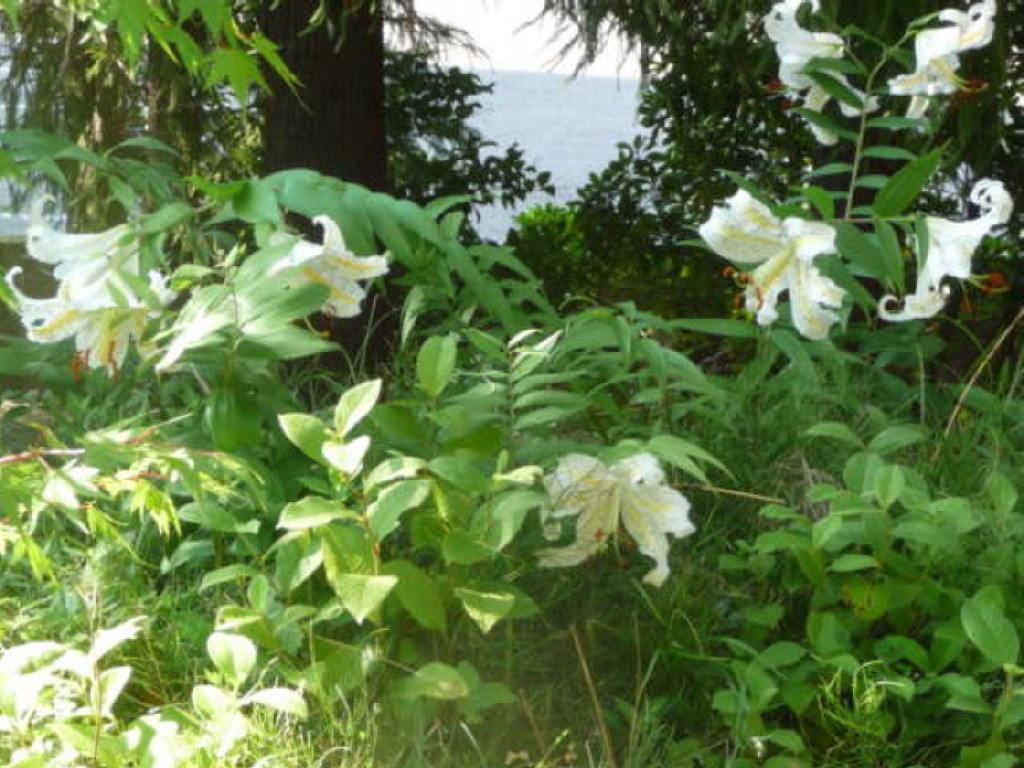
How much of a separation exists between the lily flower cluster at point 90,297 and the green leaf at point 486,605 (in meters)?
0.81

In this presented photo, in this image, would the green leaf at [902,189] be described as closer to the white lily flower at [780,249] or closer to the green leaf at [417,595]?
the white lily flower at [780,249]

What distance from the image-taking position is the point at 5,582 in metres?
2.95

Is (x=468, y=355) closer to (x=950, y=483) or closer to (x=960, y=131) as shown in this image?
(x=950, y=483)

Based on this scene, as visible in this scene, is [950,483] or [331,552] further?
[950,483]

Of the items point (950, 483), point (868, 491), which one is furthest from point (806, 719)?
point (950, 483)

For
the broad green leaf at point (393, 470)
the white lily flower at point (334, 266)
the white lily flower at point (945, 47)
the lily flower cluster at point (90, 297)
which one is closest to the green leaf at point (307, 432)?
the broad green leaf at point (393, 470)

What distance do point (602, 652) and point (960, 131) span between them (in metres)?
3.17

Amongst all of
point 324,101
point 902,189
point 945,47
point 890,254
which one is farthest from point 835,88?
point 324,101

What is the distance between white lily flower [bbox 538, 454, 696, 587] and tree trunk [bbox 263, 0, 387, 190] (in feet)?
12.4

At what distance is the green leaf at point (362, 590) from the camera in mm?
2301

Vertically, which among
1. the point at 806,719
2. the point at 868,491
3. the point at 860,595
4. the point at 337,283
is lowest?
the point at 806,719

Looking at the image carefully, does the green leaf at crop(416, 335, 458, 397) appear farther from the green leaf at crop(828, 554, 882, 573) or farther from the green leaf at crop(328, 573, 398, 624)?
the green leaf at crop(828, 554, 882, 573)

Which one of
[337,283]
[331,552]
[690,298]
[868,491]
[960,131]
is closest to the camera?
[331,552]

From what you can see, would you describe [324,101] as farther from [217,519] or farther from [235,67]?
[217,519]
